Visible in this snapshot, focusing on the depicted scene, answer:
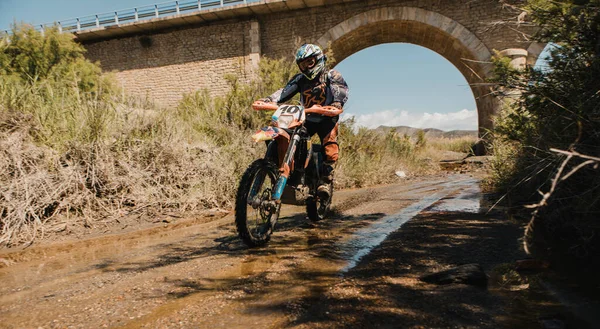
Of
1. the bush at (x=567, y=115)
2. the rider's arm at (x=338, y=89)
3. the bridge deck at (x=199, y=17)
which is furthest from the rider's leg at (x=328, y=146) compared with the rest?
the bridge deck at (x=199, y=17)

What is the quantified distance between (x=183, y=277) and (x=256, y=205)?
0.91m

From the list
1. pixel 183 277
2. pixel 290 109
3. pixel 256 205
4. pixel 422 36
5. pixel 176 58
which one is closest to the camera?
pixel 183 277

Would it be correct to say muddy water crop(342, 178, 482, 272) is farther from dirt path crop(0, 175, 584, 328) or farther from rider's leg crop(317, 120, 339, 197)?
rider's leg crop(317, 120, 339, 197)

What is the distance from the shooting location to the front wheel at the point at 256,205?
3084 mm

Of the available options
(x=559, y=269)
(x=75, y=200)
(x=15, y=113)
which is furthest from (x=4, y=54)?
(x=559, y=269)

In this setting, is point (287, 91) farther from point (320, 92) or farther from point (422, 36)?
point (422, 36)

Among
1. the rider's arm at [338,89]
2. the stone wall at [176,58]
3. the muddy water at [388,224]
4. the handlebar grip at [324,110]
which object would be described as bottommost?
the muddy water at [388,224]

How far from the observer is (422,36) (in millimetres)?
21875

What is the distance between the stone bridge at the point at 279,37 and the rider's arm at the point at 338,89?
46.7 feet

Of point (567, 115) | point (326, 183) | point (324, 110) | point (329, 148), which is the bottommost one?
point (326, 183)

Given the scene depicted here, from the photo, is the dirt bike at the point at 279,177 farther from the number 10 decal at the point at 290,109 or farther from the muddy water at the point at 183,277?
the muddy water at the point at 183,277

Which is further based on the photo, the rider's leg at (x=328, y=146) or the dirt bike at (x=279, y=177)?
the rider's leg at (x=328, y=146)

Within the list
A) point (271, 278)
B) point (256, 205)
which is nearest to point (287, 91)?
point (256, 205)

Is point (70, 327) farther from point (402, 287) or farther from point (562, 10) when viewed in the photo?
point (562, 10)
